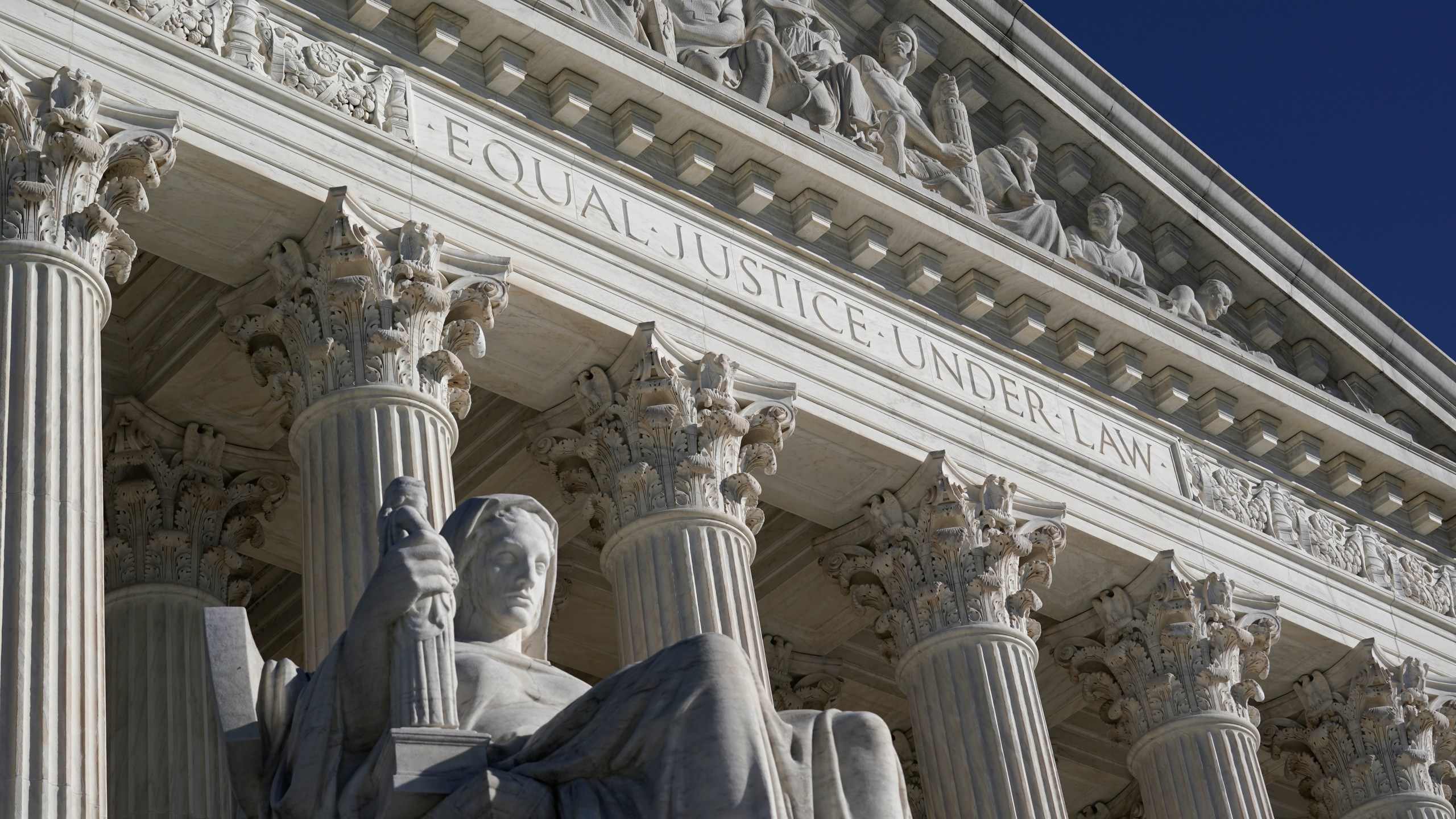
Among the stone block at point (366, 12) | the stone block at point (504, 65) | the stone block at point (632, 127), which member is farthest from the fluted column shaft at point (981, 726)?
the stone block at point (366, 12)

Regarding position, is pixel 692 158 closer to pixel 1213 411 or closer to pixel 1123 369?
pixel 1123 369

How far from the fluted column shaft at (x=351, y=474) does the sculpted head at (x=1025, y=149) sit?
9.96 metres

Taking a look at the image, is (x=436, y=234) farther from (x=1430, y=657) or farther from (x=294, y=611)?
(x=1430, y=657)

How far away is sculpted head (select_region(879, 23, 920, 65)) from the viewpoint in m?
23.5

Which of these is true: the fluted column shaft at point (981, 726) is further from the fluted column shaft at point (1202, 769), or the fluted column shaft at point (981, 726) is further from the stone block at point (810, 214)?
the stone block at point (810, 214)

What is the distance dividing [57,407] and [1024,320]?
1116 centimetres

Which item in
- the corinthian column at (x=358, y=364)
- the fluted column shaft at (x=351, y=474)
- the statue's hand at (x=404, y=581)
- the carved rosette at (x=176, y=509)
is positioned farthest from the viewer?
the carved rosette at (x=176, y=509)

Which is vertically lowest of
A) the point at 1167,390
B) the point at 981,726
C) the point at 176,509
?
the point at 981,726

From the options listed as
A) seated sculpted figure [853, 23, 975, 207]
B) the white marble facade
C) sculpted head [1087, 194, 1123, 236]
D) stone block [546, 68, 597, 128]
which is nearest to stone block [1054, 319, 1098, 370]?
the white marble facade

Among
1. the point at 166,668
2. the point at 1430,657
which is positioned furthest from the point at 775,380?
the point at 1430,657

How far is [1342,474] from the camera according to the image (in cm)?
2573

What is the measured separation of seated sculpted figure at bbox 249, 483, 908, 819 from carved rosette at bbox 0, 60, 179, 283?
718 cm

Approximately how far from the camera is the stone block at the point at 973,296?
72.3 feet

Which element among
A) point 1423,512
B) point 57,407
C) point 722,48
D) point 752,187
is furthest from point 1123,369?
point 57,407
